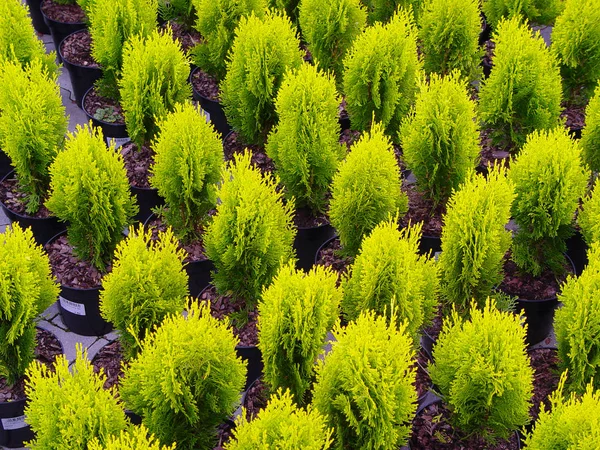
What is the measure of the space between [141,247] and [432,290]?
7.02 feet

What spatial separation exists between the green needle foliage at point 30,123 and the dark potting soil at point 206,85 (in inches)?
76.3

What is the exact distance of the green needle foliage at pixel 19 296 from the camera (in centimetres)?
568

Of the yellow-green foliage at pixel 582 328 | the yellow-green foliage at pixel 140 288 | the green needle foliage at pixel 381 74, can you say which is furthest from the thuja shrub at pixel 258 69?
the yellow-green foliage at pixel 582 328

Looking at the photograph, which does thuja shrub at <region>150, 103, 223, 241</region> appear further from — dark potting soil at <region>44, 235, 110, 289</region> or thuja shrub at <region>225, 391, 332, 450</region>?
thuja shrub at <region>225, 391, 332, 450</region>

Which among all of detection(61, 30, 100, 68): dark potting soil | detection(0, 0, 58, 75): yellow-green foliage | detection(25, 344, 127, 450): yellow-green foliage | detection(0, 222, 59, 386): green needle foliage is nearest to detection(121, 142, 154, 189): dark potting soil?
detection(0, 0, 58, 75): yellow-green foliage

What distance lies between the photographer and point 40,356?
6480 millimetres

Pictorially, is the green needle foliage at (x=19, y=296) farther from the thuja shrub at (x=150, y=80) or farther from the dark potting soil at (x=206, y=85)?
the dark potting soil at (x=206, y=85)

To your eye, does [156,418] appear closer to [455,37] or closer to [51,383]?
[51,383]

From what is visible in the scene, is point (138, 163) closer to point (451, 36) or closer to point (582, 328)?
point (451, 36)

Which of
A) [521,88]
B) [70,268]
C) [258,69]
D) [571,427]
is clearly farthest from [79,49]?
[571,427]

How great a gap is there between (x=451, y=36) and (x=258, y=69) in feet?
7.00

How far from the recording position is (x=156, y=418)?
531cm

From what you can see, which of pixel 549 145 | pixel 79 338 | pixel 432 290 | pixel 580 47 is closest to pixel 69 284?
pixel 79 338

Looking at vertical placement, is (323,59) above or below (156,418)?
above
